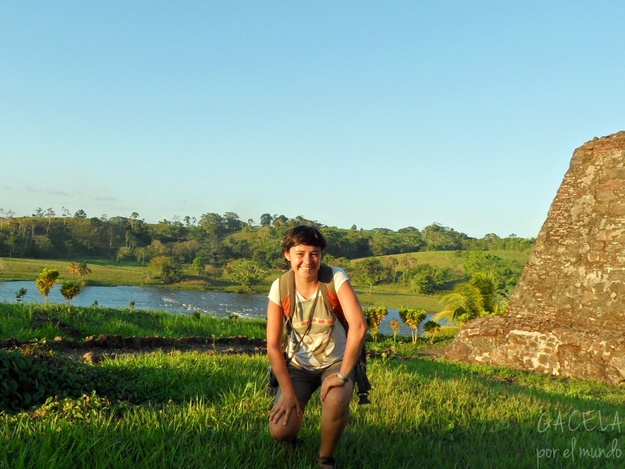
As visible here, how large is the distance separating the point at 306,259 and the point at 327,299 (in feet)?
1.05

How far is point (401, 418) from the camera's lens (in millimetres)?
5262

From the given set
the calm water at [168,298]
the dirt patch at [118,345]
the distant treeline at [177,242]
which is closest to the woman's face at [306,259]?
the dirt patch at [118,345]

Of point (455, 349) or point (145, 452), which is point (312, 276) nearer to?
point (145, 452)

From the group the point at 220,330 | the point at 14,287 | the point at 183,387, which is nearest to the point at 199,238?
the point at 14,287

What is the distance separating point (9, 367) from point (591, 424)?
6138mm

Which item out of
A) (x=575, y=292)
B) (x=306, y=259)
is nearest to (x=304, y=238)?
Result: (x=306, y=259)

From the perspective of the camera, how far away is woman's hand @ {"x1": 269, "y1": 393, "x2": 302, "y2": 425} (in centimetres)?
365

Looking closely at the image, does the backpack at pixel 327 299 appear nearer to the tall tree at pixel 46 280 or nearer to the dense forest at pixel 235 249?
the tall tree at pixel 46 280

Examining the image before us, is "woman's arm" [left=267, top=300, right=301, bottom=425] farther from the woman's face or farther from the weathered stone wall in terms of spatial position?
the weathered stone wall

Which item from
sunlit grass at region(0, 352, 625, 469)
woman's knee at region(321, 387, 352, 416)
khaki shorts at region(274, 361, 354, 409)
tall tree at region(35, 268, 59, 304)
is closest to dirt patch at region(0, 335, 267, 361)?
sunlit grass at region(0, 352, 625, 469)

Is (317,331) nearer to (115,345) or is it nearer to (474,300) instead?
(115,345)

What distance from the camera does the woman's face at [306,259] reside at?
3.68 m

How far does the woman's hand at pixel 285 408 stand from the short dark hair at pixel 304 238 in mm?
996

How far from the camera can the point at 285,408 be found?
12.0 feet
